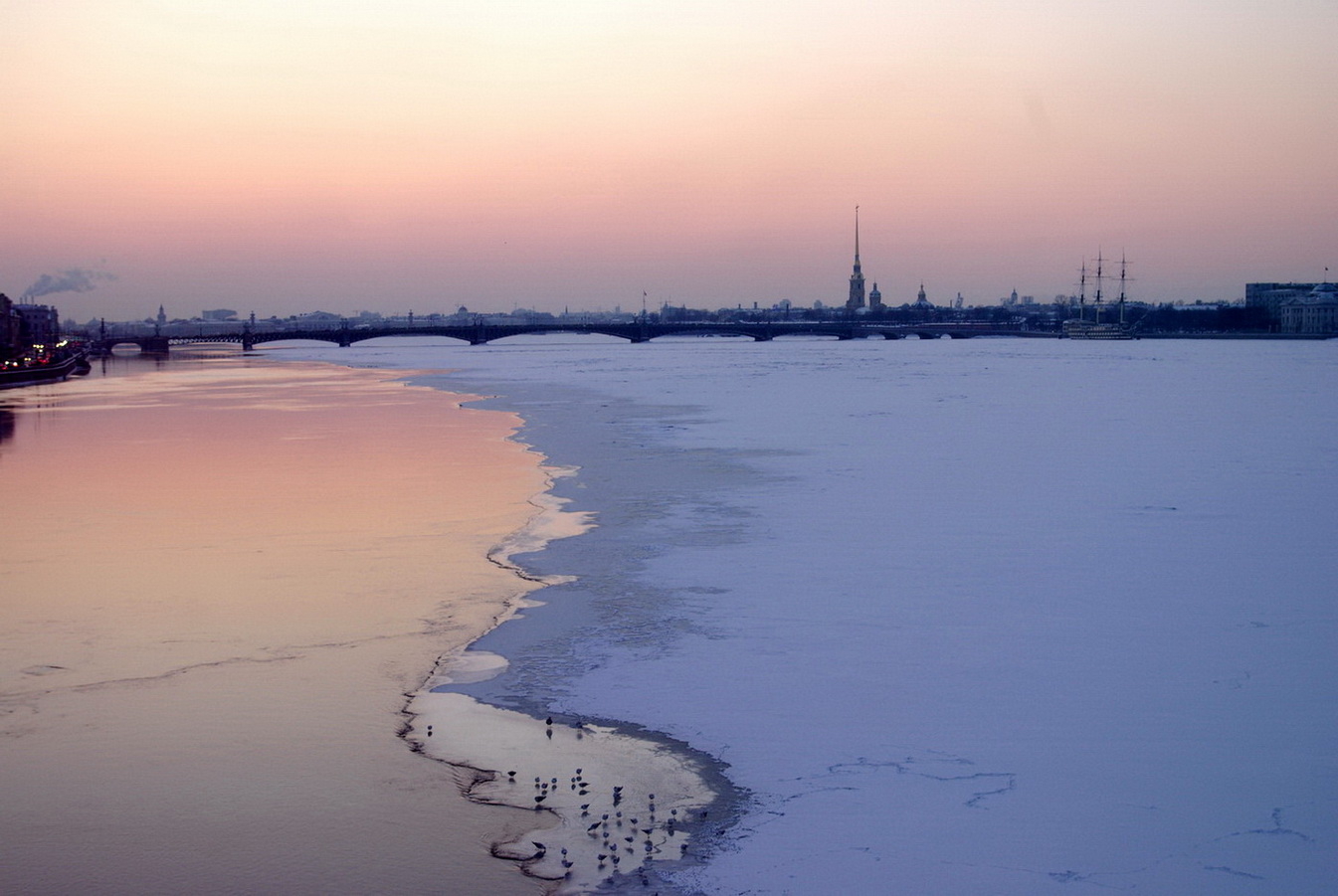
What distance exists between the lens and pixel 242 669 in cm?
843

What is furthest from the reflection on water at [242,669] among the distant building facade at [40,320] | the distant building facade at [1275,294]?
the distant building facade at [1275,294]

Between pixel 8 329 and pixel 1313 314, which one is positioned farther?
pixel 1313 314

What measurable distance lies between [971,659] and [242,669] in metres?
4.88

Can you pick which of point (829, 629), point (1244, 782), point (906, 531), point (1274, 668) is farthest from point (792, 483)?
point (1244, 782)

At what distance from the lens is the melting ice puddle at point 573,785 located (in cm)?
557

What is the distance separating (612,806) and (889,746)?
156cm

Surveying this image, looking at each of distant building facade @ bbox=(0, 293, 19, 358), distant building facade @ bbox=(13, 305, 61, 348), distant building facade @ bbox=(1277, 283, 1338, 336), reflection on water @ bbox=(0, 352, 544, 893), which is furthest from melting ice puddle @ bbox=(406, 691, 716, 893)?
distant building facade @ bbox=(1277, 283, 1338, 336)

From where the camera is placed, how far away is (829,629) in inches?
353

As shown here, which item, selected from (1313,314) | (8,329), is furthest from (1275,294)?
(8,329)

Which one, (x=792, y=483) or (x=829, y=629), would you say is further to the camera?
(x=792, y=483)

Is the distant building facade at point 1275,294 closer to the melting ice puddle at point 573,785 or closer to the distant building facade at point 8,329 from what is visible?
the distant building facade at point 8,329

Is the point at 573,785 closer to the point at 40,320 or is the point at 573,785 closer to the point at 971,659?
the point at 971,659

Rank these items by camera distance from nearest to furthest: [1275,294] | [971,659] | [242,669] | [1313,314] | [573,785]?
[573,785] → [971,659] → [242,669] → [1313,314] → [1275,294]

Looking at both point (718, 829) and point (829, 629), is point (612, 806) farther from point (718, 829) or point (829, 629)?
point (829, 629)
